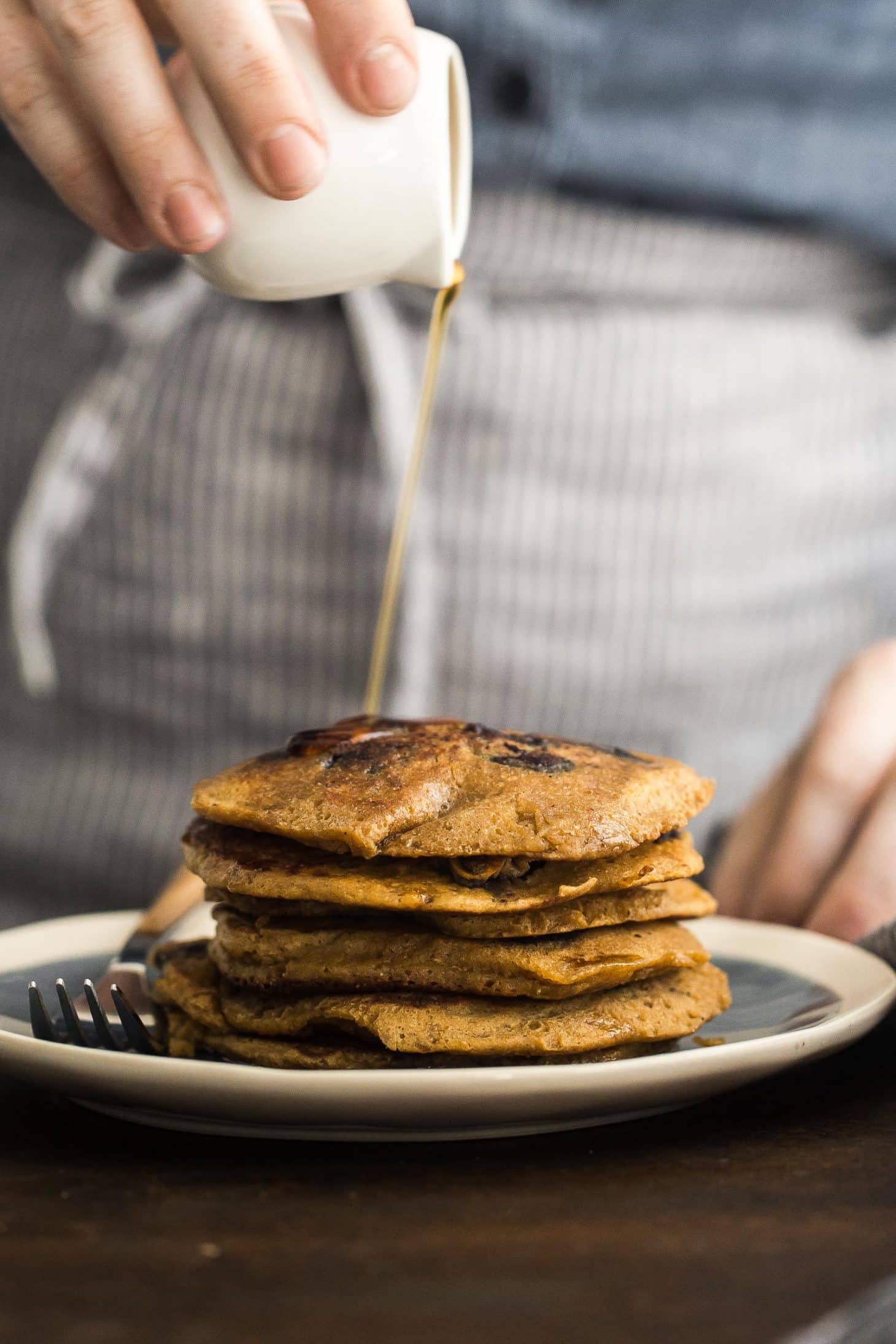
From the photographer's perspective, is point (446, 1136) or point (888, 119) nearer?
point (446, 1136)

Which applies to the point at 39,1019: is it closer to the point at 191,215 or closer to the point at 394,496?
the point at 191,215

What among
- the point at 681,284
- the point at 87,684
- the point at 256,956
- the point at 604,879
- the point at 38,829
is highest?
the point at 681,284

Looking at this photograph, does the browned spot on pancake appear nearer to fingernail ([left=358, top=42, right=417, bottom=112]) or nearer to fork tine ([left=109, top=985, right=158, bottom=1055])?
fork tine ([left=109, top=985, right=158, bottom=1055])

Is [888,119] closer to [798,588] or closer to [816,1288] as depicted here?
[798,588]

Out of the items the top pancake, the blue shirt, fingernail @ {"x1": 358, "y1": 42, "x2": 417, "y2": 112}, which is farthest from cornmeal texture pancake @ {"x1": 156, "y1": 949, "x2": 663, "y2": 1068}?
the blue shirt

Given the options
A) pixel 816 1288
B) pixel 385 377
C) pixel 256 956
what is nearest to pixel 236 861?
pixel 256 956
